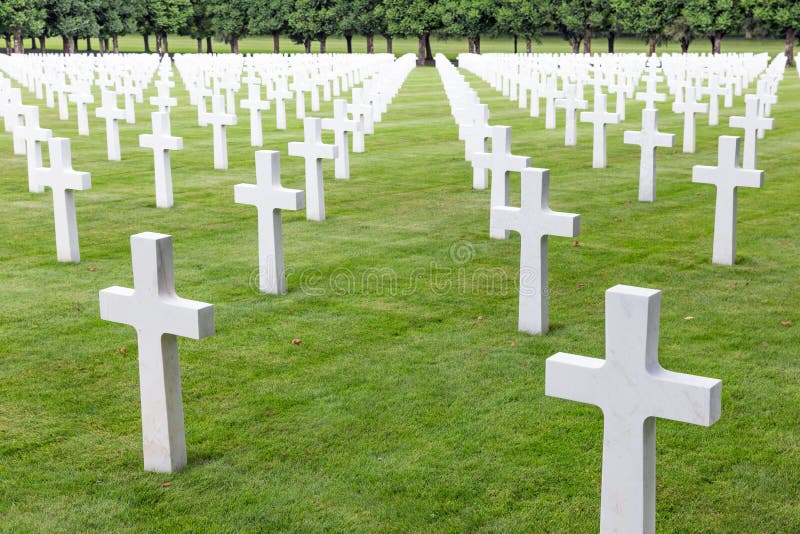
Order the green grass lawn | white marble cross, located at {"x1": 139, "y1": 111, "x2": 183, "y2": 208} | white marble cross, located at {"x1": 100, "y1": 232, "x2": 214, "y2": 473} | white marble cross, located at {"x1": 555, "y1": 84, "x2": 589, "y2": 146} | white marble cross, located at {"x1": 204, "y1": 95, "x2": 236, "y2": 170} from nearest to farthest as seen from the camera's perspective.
A: white marble cross, located at {"x1": 100, "y1": 232, "x2": 214, "y2": 473} → white marble cross, located at {"x1": 139, "y1": 111, "x2": 183, "y2": 208} → white marble cross, located at {"x1": 204, "y1": 95, "x2": 236, "y2": 170} → white marble cross, located at {"x1": 555, "y1": 84, "x2": 589, "y2": 146} → the green grass lawn

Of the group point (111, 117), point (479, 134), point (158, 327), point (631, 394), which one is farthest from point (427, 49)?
point (631, 394)

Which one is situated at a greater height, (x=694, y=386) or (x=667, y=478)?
(x=694, y=386)

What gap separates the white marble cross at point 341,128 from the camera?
13570mm

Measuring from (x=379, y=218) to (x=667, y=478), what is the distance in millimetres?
6864

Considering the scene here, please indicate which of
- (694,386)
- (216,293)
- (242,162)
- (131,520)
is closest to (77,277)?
(216,293)

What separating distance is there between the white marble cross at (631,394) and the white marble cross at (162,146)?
815cm

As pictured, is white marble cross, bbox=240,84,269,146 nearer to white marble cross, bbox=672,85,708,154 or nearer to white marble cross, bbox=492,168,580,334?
white marble cross, bbox=672,85,708,154

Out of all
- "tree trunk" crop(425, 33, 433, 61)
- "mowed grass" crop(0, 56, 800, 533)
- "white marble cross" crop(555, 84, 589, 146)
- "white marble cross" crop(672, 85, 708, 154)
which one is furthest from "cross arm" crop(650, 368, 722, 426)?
"tree trunk" crop(425, 33, 433, 61)

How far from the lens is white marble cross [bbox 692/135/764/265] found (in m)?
8.74

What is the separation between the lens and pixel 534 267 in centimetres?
689

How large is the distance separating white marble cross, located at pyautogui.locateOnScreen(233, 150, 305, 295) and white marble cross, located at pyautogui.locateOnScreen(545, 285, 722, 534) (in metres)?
4.33

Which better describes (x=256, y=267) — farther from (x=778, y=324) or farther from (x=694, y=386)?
(x=694, y=386)

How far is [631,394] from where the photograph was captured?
12.2 ft

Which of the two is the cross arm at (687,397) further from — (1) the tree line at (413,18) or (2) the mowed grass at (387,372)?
(1) the tree line at (413,18)
